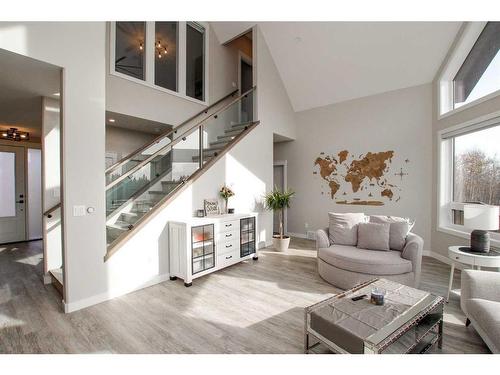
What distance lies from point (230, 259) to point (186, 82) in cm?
411

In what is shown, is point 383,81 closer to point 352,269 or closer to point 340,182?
point 340,182

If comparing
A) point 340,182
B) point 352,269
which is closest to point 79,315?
point 352,269

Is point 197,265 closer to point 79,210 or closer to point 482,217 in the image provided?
point 79,210

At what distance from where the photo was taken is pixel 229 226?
4.01 m

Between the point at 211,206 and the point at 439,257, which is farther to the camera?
the point at 439,257

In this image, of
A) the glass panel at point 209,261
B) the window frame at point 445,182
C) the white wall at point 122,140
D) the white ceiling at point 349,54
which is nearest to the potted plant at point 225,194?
the glass panel at point 209,261

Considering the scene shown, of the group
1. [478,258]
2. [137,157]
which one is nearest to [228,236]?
[137,157]

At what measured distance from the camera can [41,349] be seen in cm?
203

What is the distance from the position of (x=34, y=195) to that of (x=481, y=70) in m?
9.57

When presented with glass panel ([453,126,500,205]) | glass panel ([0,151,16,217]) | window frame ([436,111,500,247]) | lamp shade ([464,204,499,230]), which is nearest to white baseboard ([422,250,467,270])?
window frame ([436,111,500,247])

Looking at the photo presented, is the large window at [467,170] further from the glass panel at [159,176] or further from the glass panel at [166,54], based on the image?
the glass panel at [166,54]

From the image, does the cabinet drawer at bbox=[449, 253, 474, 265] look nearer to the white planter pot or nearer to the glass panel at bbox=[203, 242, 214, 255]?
the white planter pot

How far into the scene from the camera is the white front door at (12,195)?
5.71m

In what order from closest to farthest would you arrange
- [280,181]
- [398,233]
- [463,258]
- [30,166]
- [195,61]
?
[463,258], [398,233], [195,61], [30,166], [280,181]
